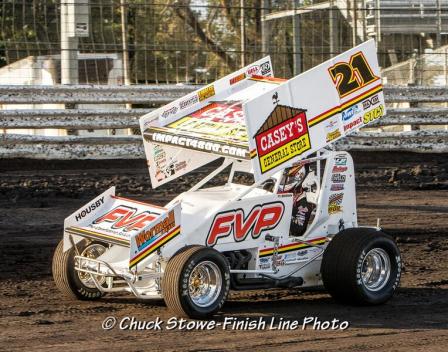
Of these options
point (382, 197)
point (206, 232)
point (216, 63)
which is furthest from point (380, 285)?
point (216, 63)

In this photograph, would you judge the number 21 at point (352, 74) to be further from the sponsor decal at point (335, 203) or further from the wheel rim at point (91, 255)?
the wheel rim at point (91, 255)

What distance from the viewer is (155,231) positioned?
760 centimetres

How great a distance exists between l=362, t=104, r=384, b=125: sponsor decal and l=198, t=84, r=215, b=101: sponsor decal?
1.33 m

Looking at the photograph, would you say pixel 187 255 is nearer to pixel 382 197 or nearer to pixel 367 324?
pixel 367 324

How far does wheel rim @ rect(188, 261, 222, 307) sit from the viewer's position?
763 centimetres

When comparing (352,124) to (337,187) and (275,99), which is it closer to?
(337,187)

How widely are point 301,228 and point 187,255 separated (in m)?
1.43

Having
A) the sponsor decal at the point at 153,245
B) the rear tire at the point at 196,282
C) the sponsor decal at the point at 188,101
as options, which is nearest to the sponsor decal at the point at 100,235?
the sponsor decal at the point at 153,245

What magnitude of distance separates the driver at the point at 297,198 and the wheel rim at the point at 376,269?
1.96 ft

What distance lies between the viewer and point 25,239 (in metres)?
11.0

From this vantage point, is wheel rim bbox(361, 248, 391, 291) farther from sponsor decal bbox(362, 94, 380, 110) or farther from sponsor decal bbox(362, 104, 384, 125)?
sponsor decal bbox(362, 94, 380, 110)

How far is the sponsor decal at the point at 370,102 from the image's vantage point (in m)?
8.89

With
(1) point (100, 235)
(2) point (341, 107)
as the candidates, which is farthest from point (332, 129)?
(1) point (100, 235)

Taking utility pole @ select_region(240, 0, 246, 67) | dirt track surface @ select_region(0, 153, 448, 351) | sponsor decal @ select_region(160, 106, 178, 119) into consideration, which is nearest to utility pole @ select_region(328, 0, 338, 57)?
utility pole @ select_region(240, 0, 246, 67)
